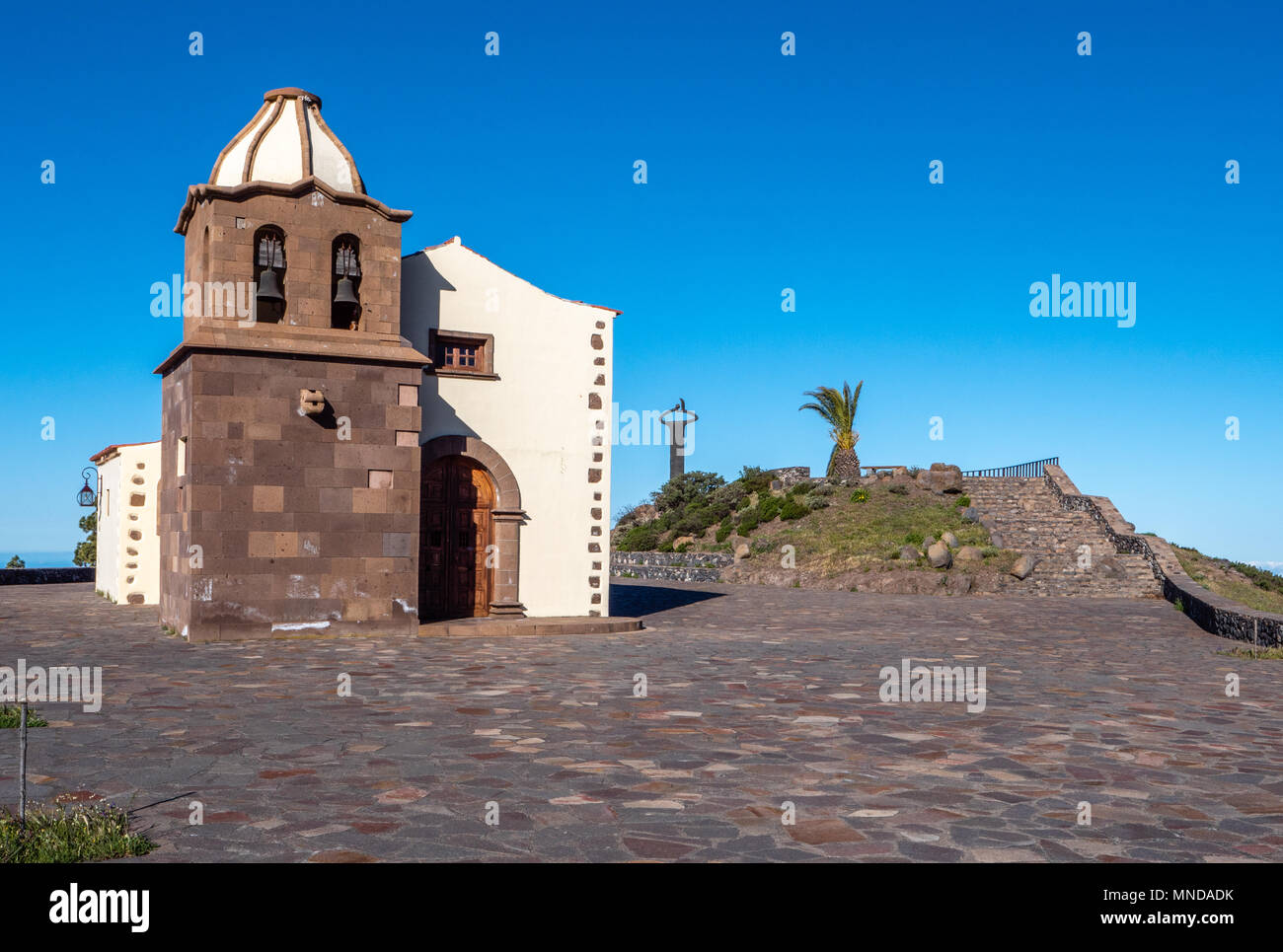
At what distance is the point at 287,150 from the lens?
14914mm

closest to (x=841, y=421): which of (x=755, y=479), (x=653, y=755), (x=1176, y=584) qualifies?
(x=755, y=479)

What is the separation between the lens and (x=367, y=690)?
928 centimetres

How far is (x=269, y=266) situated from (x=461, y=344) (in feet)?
11.1

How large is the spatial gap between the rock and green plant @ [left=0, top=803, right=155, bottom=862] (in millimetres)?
26336

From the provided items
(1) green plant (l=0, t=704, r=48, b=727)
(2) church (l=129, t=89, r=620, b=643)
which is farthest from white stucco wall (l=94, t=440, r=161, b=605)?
(1) green plant (l=0, t=704, r=48, b=727)

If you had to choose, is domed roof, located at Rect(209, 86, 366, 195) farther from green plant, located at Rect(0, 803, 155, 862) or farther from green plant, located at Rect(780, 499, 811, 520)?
green plant, located at Rect(780, 499, 811, 520)

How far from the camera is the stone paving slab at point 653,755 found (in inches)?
189

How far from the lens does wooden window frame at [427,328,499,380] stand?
53.5 ft

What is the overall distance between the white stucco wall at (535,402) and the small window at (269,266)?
80.3 inches

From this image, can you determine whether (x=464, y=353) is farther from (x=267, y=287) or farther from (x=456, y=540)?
(x=267, y=287)

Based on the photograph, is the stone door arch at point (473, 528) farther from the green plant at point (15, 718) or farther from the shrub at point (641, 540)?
the shrub at point (641, 540)
